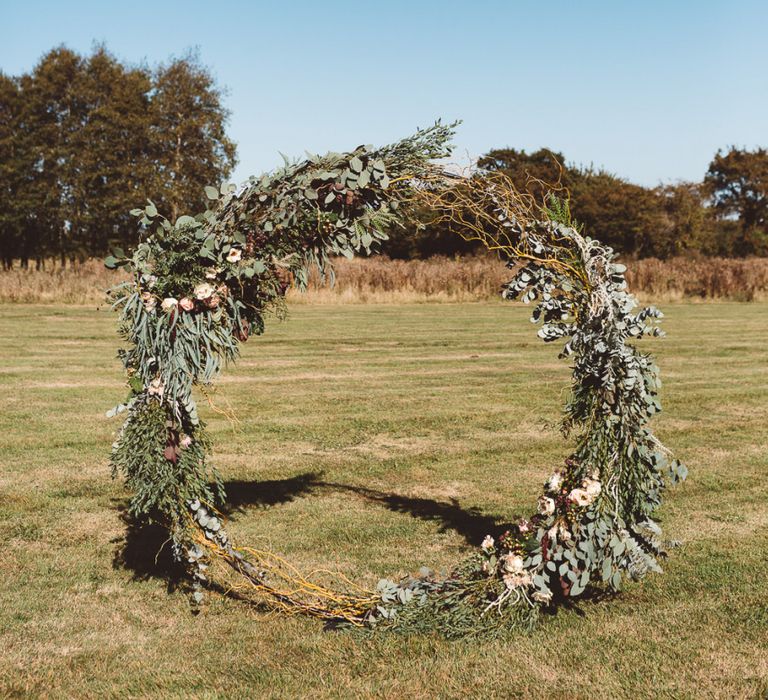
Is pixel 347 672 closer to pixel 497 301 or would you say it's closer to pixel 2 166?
pixel 497 301

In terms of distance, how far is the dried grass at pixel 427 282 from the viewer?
932 inches

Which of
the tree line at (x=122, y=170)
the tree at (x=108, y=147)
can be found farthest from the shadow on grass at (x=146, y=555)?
the tree at (x=108, y=147)

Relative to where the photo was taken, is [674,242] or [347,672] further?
[674,242]

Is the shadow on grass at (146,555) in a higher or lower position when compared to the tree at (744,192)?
lower

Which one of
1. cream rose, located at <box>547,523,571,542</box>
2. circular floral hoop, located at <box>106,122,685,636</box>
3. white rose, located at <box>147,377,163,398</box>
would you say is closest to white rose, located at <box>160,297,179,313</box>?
circular floral hoop, located at <box>106,122,685,636</box>

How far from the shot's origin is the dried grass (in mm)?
23681

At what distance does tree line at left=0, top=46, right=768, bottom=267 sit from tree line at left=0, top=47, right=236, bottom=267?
53mm

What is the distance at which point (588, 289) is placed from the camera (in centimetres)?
471

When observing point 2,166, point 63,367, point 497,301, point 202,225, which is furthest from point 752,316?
point 2,166

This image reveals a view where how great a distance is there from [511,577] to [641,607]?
2.87 ft

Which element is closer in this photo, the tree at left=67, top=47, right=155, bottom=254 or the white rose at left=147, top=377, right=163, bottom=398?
the white rose at left=147, top=377, right=163, bottom=398

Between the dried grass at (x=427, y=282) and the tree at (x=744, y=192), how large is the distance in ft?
61.5

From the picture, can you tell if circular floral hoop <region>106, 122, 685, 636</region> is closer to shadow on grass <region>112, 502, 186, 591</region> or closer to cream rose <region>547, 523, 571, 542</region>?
cream rose <region>547, 523, 571, 542</region>

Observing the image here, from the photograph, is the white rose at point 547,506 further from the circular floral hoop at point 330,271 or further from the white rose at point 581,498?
the white rose at point 581,498
